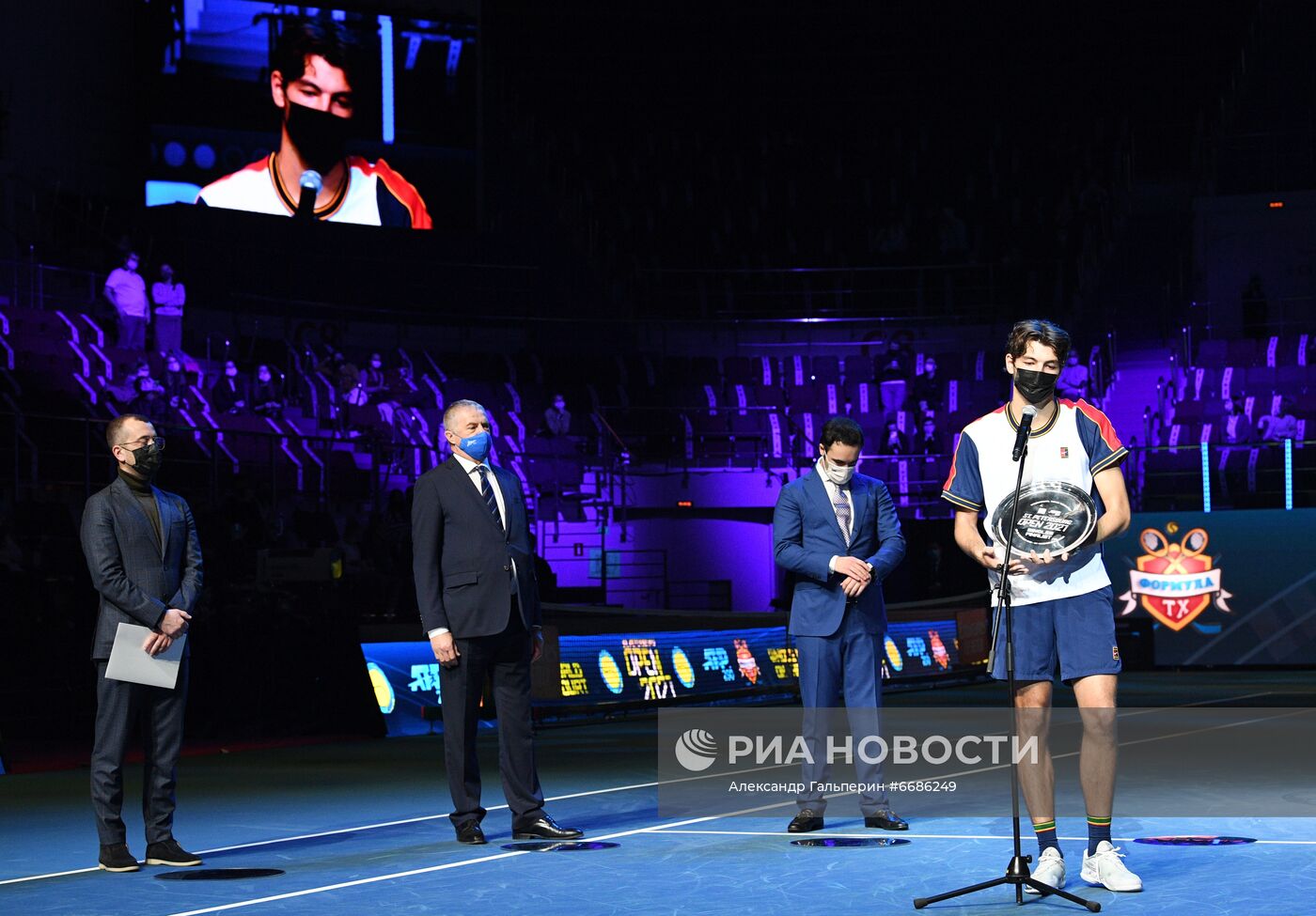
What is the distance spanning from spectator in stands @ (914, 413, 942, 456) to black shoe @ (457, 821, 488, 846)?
715 inches

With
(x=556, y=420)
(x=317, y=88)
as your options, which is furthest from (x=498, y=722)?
(x=317, y=88)

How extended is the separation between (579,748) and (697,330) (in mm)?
17873

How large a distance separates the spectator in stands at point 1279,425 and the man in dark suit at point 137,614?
1931 centimetres

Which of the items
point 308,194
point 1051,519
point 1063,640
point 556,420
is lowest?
point 1063,640

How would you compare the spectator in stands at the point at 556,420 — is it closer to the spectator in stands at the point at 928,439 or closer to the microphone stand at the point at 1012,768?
the spectator in stands at the point at 928,439

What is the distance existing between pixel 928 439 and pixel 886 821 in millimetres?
17998

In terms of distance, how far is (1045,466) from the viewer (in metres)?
6.16

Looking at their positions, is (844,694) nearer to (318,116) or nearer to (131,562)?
(131,562)

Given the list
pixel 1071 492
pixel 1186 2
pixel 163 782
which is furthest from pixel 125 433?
pixel 1186 2

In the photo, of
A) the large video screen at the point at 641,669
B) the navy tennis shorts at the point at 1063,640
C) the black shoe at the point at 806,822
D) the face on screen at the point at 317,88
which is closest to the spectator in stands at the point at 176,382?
the large video screen at the point at 641,669

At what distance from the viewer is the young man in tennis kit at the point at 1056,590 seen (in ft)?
19.7

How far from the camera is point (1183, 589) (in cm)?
2345

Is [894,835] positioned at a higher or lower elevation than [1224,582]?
lower

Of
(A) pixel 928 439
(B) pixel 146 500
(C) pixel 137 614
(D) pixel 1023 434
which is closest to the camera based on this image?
(D) pixel 1023 434
